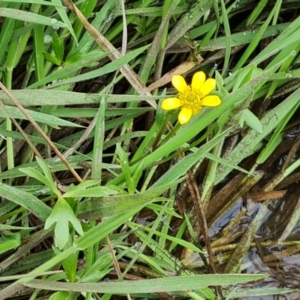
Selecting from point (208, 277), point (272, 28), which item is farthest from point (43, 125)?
point (272, 28)

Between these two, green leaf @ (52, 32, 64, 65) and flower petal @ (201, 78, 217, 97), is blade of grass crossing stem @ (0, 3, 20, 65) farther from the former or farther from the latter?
flower petal @ (201, 78, 217, 97)

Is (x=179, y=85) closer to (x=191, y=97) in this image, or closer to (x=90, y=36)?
(x=191, y=97)

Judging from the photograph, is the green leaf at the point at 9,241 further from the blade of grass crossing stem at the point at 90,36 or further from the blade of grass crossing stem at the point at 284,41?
the blade of grass crossing stem at the point at 284,41

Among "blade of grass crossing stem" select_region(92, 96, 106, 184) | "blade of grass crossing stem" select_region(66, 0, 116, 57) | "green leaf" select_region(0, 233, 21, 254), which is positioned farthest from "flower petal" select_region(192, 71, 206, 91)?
"green leaf" select_region(0, 233, 21, 254)

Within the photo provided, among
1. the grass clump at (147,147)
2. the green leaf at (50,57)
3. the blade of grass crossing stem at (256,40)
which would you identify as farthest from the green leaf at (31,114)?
the blade of grass crossing stem at (256,40)

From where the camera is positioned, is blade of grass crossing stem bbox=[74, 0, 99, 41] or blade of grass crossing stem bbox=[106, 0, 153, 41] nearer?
blade of grass crossing stem bbox=[74, 0, 99, 41]
